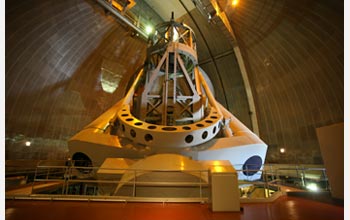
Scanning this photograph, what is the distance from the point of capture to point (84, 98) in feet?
37.5

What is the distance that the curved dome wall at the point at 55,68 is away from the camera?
805 centimetres

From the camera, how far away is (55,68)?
9.78 m

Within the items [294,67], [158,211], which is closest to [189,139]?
[158,211]

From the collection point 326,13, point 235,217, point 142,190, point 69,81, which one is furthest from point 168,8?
point 235,217

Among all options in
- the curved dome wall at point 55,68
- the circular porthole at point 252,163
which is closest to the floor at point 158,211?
the circular porthole at point 252,163

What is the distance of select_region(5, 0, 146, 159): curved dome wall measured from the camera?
8.05 metres

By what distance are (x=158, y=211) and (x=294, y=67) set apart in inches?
398

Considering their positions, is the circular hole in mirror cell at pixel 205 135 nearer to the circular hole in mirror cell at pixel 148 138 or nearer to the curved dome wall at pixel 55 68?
the circular hole in mirror cell at pixel 148 138

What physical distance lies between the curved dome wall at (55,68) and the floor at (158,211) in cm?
664

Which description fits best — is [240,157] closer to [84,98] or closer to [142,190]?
[142,190]

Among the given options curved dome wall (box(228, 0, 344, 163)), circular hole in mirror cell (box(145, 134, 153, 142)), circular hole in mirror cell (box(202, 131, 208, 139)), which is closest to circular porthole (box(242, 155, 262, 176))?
circular hole in mirror cell (box(202, 131, 208, 139))

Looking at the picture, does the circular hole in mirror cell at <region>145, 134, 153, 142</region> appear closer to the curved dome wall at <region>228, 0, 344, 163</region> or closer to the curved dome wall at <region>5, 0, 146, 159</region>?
the curved dome wall at <region>5, 0, 146, 159</region>

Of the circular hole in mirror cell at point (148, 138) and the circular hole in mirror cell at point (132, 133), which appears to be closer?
the circular hole in mirror cell at point (148, 138)

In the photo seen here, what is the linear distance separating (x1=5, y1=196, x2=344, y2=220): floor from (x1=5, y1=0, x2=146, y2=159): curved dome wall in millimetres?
6642
